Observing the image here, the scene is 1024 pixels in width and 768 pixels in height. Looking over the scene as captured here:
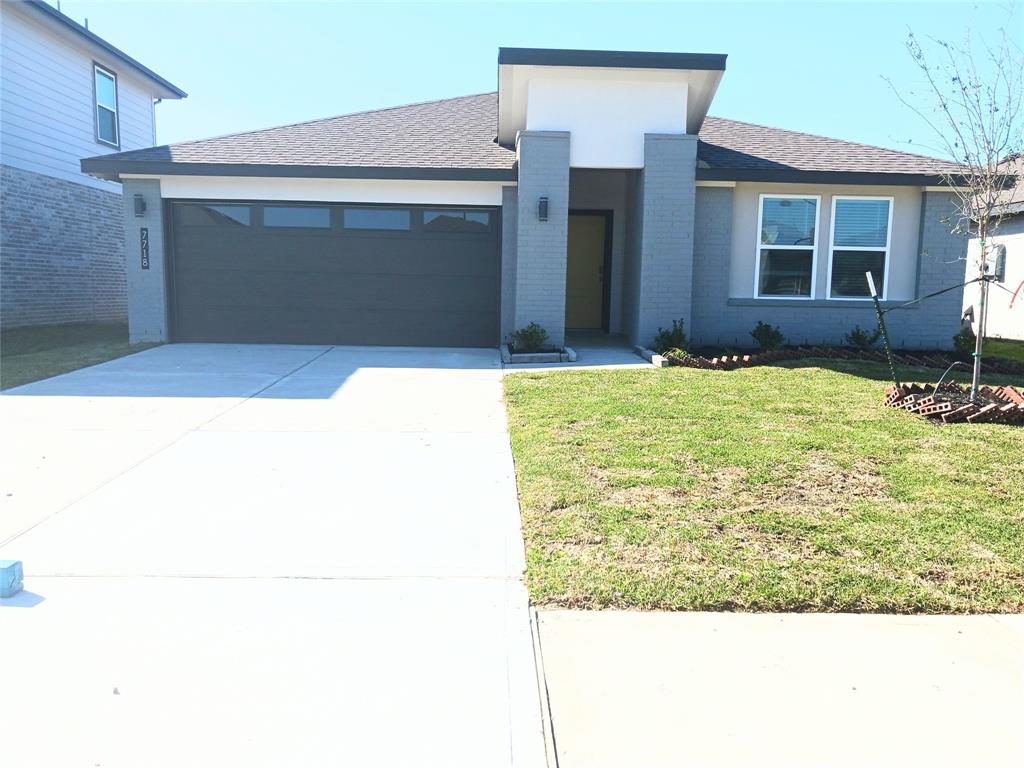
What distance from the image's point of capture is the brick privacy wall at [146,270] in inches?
528

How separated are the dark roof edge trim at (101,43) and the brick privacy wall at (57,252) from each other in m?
3.14

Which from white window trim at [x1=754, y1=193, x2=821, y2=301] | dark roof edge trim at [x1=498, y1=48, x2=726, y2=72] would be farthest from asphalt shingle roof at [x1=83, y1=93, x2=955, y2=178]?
dark roof edge trim at [x1=498, y1=48, x2=726, y2=72]

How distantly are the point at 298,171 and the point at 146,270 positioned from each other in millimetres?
3202

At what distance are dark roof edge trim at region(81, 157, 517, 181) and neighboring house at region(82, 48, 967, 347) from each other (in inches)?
1.0

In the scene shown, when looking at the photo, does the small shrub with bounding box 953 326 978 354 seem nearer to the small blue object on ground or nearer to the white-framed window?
the white-framed window

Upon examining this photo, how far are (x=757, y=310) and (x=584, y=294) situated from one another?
4.33 meters

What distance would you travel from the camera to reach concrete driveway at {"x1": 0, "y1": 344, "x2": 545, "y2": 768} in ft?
8.82

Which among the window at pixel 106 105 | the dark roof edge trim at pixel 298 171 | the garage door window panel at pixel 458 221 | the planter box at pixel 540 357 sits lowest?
the planter box at pixel 540 357

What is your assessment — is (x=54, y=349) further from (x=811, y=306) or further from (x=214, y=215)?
(x=811, y=306)

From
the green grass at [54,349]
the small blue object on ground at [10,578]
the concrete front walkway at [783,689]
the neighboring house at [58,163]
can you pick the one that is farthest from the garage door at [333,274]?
the concrete front walkway at [783,689]

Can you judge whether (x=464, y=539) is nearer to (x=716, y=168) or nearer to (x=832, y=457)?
(x=832, y=457)

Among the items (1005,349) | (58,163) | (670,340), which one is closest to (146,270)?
(58,163)

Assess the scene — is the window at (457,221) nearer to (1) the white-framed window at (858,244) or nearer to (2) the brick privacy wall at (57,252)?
(1) the white-framed window at (858,244)

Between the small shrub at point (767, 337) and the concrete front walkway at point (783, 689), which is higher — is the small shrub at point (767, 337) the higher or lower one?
the higher one
